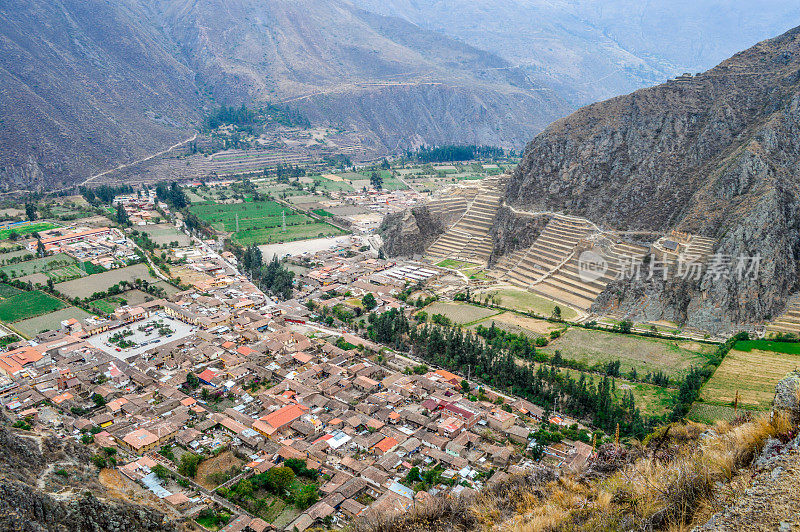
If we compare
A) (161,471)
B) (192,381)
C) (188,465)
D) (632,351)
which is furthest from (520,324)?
(161,471)

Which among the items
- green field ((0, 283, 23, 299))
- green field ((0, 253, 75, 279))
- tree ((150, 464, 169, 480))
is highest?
green field ((0, 253, 75, 279))

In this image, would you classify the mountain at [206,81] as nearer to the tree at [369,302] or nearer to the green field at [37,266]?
the green field at [37,266]

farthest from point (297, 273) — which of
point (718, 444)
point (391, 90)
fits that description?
point (391, 90)

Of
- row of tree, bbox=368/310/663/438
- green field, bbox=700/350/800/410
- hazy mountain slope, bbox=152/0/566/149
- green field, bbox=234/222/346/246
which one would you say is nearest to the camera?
green field, bbox=700/350/800/410

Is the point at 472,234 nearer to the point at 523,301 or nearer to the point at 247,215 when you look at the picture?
the point at 523,301

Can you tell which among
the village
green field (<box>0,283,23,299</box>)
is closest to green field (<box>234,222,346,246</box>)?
the village

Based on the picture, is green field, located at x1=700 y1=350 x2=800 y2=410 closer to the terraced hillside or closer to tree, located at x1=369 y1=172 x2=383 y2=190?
the terraced hillside
